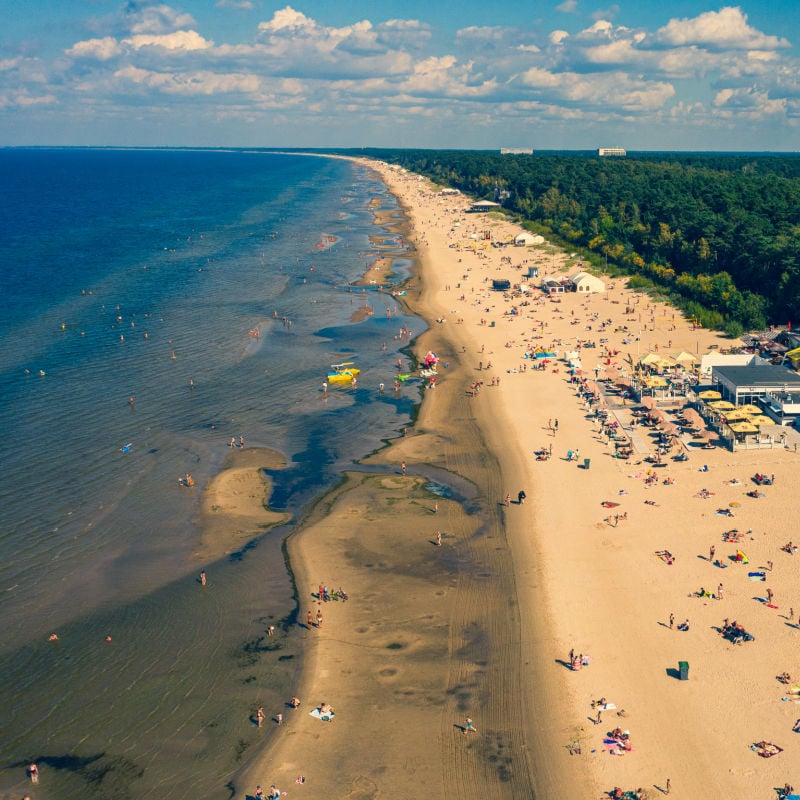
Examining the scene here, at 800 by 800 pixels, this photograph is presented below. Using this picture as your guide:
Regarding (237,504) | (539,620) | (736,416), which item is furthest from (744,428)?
(237,504)

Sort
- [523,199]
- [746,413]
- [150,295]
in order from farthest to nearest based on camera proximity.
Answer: [523,199], [150,295], [746,413]

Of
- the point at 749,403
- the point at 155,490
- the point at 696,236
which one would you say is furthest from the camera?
the point at 696,236

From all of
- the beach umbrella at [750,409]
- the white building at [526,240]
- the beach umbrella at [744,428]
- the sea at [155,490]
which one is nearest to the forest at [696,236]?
the white building at [526,240]

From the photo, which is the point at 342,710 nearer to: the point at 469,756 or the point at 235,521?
the point at 469,756

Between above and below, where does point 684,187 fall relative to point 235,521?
above

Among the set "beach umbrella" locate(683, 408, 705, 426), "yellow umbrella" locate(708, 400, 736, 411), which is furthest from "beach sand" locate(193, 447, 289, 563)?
"yellow umbrella" locate(708, 400, 736, 411)

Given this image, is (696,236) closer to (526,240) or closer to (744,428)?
(526,240)

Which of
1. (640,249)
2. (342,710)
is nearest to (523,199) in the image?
(640,249)
